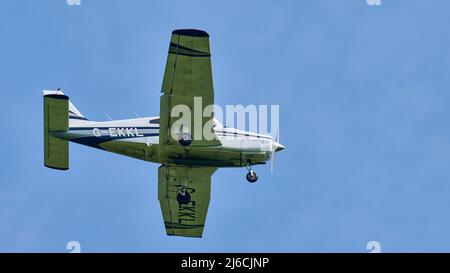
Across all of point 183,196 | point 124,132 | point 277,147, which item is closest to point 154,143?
point 124,132

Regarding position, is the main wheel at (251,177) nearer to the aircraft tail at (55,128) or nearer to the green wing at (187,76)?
the green wing at (187,76)

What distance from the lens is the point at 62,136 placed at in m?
36.9

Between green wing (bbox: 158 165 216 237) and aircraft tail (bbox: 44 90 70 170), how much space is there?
3960 millimetres

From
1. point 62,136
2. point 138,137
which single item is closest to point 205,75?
point 138,137

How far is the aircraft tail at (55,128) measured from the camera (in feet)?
119

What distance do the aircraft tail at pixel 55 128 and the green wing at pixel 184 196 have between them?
3960 millimetres


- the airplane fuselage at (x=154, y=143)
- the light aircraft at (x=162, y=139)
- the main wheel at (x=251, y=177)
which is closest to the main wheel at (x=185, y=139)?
the light aircraft at (x=162, y=139)

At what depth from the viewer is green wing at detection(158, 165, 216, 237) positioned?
127 feet

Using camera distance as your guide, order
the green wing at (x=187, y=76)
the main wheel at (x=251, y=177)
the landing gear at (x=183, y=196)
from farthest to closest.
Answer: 1. the landing gear at (x=183, y=196)
2. the main wheel at (x=251, y=177)
3. the green wing at (x=187, y=76)

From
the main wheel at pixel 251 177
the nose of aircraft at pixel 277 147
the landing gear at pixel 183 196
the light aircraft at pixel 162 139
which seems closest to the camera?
the light aircraft at pixel 162 139

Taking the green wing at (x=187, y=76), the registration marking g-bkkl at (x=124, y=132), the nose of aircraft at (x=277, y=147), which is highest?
the green wing at (x=187, y=76)

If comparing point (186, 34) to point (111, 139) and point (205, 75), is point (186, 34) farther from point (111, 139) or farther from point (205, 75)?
point (111, 139)

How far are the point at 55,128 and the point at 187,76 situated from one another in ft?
19.4

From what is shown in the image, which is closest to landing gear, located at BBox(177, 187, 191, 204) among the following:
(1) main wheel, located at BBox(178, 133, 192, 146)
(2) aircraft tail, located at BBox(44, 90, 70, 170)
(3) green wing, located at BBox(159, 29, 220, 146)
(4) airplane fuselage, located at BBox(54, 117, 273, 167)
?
(4) airplane fuselage, located at BBox(54, 117, 273, 167)
